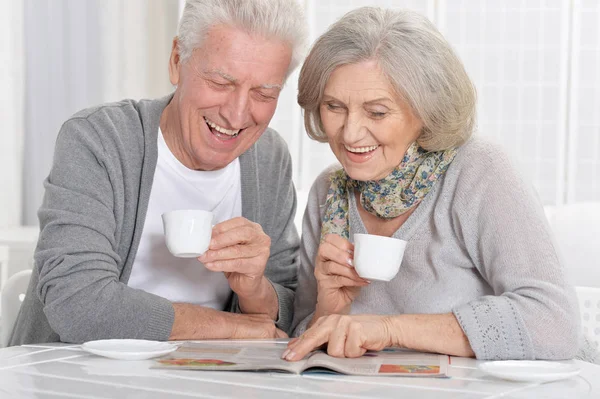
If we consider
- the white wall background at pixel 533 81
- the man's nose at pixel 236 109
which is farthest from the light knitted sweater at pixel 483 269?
the white wall background at pixel 533 81

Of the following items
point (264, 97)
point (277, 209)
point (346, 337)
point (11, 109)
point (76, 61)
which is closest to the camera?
point (346, 337)

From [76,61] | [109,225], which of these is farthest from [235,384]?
[76,61]

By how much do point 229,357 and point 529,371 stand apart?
1.63 ft

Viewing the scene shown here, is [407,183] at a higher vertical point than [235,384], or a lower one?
higher

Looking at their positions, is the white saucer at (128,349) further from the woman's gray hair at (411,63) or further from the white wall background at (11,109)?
the white wall background at (11,109)

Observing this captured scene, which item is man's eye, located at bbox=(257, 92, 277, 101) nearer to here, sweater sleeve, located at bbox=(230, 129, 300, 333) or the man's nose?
the man's nose

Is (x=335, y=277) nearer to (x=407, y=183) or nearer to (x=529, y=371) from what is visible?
(x=407, y=183)

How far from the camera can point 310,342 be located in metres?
1.43

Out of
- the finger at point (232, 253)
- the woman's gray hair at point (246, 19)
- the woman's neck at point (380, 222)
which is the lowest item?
the finger at point (232, 253)

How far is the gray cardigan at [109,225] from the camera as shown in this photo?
66.0 inches

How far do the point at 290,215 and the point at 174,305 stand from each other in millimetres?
544

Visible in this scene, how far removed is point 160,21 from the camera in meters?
4.93

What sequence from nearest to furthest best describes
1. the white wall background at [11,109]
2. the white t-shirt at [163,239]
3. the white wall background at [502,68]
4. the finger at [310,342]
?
the finger at [310,342] < the white t-shirt at [163,239] < the white wall background at [11,109] < the white wall background at [502,68]

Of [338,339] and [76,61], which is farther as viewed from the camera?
[76,61]
